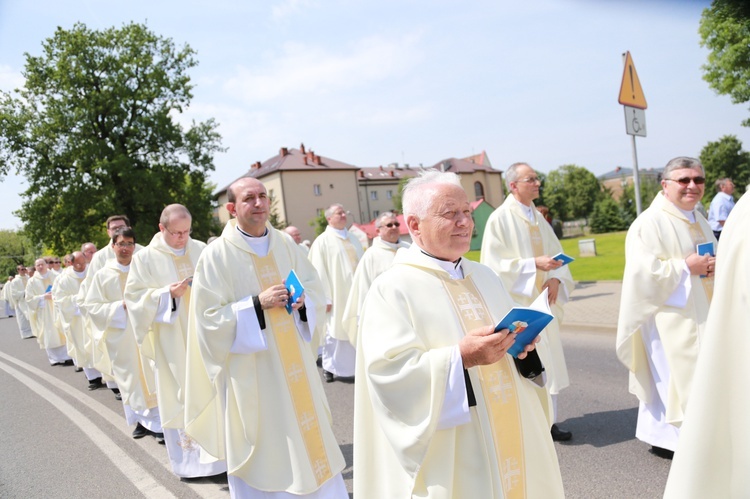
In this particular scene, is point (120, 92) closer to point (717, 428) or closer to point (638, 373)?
point (638, 373)

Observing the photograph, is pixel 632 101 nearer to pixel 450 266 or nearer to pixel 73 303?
pixel 450 266

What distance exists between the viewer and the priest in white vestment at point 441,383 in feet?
7.74

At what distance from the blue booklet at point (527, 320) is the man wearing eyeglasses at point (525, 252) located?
9.74 feet

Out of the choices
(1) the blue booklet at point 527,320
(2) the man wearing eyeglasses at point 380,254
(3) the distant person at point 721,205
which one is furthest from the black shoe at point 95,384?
(3) the distant person at point 721,205

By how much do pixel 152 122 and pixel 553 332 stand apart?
29.1 meters

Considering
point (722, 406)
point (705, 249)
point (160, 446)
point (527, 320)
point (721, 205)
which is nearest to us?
point (722, 406)

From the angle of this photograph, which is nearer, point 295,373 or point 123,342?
point 295,373

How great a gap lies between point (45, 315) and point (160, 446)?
9311 millimetres

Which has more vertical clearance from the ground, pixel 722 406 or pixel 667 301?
pixel 722 406

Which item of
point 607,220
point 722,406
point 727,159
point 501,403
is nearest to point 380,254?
point 501,403

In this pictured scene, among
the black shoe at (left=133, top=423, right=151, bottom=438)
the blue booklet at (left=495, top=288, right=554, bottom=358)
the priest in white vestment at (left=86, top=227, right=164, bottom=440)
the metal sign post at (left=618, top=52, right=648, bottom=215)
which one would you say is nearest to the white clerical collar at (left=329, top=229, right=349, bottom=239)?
the priest in white vestment at (left=86, top=227, right=164, bottom=440)

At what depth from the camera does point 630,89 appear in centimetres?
750

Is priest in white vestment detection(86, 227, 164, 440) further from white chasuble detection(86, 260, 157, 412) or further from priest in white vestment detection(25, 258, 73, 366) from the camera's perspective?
priest in white vestment detection(25, 258, 73, 366)

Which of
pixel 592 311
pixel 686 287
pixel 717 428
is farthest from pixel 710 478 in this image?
pixel 592 311
